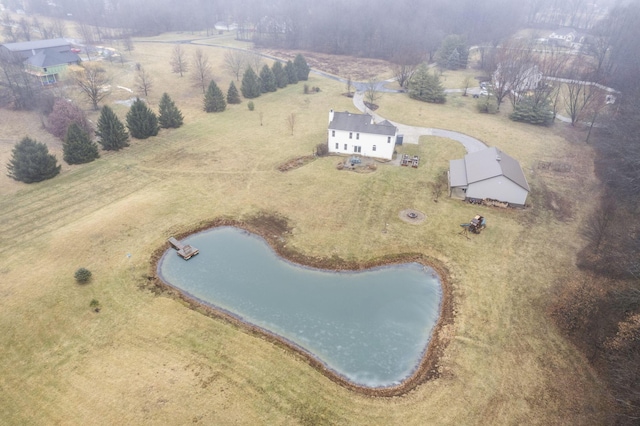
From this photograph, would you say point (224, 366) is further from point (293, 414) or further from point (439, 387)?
point (439, 387)

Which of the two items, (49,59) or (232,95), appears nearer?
(232,95)

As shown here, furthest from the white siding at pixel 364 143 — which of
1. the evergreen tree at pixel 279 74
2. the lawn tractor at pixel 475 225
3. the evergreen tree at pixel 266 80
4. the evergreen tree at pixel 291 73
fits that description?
the evergreen tree at pixel 291 73

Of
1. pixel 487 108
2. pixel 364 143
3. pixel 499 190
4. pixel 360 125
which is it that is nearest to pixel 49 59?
pixel 360 125

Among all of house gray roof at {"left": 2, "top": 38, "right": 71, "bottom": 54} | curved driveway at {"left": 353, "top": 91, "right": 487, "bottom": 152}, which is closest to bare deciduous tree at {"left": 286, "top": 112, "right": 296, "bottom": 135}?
curved driveway at {"left": 353, "top": 91, "right": 487, "bottom": 152}

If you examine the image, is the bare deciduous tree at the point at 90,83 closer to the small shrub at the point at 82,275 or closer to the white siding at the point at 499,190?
the small shrub at the point at 82,275

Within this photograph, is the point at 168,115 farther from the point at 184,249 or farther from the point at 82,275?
the point at 82,275

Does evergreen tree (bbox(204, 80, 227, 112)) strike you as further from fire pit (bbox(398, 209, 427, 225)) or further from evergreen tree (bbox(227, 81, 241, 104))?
fire pit (bbox(398, 209, 427, 225))
